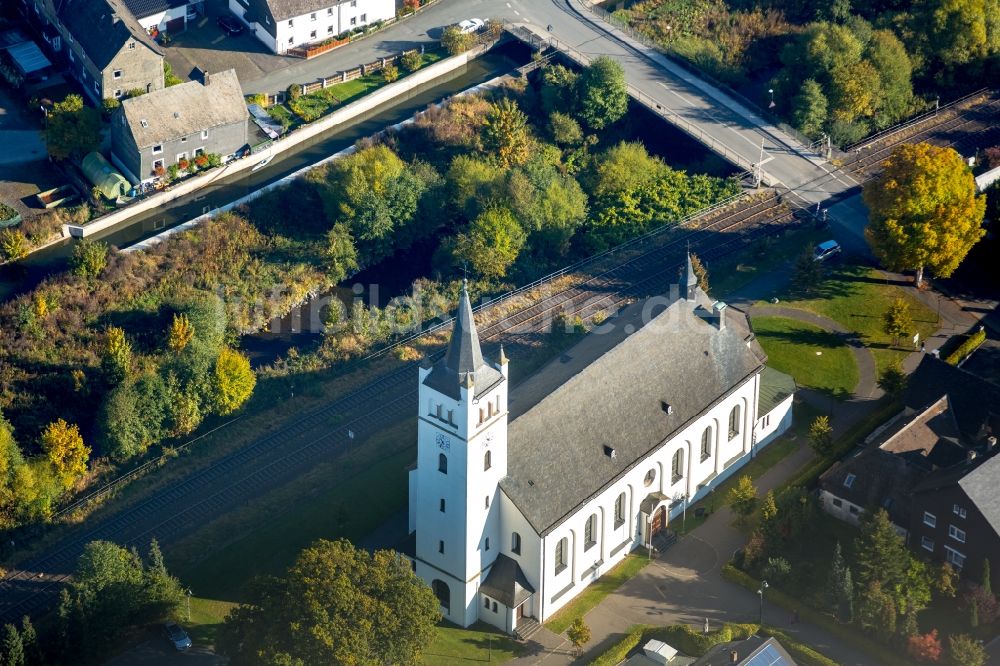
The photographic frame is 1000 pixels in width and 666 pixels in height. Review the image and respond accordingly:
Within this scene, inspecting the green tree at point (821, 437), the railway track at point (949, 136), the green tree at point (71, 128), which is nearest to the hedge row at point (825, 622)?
the green tree at point (821, 437)

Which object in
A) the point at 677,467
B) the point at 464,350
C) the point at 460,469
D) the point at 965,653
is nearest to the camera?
the point at 464,350

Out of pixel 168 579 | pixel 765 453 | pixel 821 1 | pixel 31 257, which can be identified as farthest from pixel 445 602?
pixel 821 1

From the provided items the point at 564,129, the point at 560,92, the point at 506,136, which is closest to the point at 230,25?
the point at 506,136

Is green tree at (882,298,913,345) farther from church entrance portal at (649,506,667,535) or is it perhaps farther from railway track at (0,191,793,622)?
church entrance portal at (649,506,667,535)

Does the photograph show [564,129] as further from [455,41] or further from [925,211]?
[925,211]

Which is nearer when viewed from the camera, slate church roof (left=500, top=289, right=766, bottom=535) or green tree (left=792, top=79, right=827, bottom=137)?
slate church roof (left=500, top=289, right=766, bottom=535)

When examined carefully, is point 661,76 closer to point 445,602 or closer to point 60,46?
point 60,46

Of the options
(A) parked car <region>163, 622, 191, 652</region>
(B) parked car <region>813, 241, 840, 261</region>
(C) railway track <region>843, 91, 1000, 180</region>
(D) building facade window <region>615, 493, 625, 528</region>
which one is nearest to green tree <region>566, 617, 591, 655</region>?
(D) building facade window <region>615, 493, 625, 528</region>
